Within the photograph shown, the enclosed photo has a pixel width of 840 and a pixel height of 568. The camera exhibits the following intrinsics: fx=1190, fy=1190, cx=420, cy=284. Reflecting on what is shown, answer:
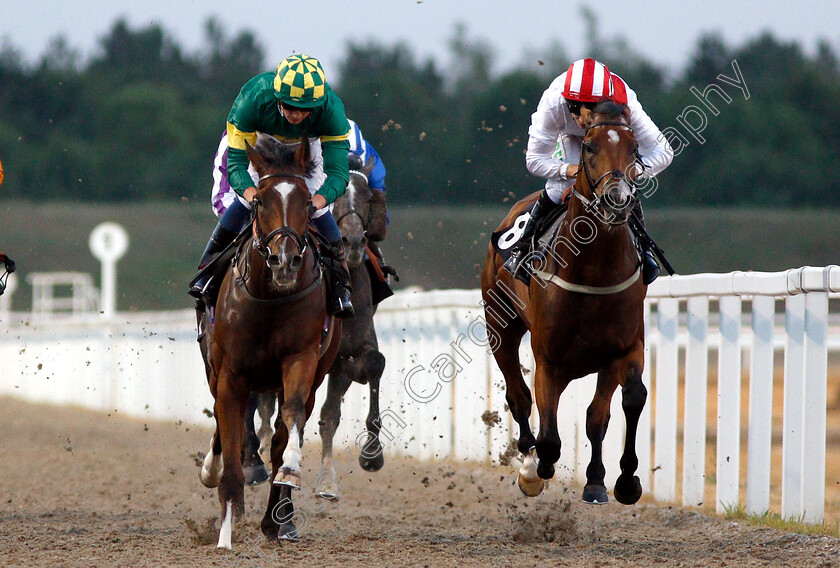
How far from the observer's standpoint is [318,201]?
5.93 meters

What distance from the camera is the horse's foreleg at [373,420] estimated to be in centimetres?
801

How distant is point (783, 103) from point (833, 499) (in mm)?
29240

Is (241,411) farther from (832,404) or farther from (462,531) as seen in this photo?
(832,404)

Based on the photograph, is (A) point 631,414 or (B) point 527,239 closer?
(A) point 631,414

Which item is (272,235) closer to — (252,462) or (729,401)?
(252,462)

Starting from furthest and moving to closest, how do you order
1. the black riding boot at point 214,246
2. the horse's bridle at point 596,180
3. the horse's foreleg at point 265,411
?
the horse's foreleg at point 265,411 < the black riding boot at point 214,246 < the horse's bridle at point 596,180

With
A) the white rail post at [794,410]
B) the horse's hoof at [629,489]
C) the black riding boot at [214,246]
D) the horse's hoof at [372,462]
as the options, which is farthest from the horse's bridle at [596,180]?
the horse's hoof at [372,462]

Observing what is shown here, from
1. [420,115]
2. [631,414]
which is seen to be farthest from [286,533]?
[420,115]

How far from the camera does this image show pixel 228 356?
5871 mm

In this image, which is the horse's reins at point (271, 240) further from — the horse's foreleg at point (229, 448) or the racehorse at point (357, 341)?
the racehorse at point (357, 341)

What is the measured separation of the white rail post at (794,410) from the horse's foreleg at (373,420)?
286 cm

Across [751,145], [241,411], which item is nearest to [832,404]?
[241,411]

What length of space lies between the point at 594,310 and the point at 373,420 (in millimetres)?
2966

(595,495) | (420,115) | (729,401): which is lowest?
(595,495)
